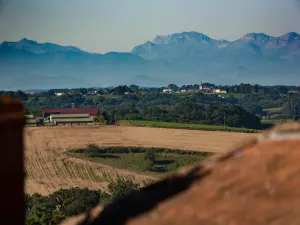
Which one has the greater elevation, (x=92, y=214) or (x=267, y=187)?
(x=267, y=187)

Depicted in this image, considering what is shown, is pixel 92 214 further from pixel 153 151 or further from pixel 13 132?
pixel 153 151

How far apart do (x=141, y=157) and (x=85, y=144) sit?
6.12 m

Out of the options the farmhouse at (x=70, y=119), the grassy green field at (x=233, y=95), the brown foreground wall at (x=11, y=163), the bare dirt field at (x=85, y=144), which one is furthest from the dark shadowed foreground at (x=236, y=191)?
the grassy green field at (x=233, y=95)

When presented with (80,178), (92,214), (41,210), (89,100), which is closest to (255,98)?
(89,100)

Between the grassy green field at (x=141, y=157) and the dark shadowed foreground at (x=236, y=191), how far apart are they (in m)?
37.4

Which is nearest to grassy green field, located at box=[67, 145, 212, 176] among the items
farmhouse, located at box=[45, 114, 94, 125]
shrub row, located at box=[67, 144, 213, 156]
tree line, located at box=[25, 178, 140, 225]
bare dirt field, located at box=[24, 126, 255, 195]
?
shrub row, located at box=[67, 144, 213, 156]

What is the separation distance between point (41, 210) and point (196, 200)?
71.1ft

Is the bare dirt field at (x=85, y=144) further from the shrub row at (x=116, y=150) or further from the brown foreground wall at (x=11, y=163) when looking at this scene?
the brown foreground wall at (x=11, y=163)

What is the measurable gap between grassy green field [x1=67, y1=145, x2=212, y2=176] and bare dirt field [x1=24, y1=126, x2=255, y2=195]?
3.38 feet

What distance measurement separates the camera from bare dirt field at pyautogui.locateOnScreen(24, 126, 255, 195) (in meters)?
38.8

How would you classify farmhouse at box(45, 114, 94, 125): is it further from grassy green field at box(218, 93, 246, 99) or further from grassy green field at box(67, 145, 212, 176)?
grassy green field at box(218, 93, 246, 99)

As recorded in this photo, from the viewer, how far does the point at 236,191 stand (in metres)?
2.99

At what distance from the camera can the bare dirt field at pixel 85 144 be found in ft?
127

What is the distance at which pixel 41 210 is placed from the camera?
24109 millimetres
